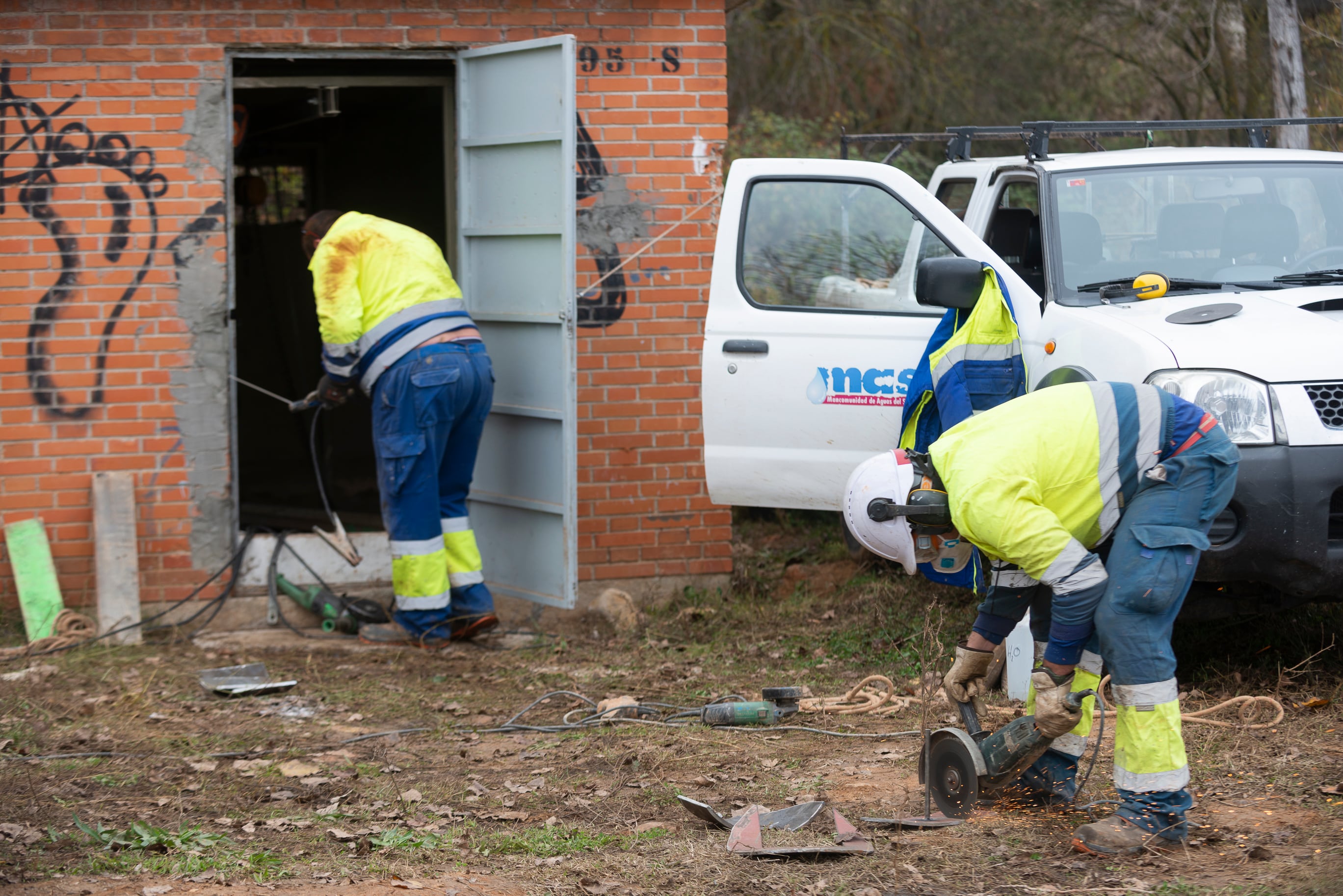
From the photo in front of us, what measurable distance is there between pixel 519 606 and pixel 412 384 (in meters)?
1.46

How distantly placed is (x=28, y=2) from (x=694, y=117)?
3.30 meters

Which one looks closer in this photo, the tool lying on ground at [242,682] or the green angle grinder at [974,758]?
the green angle grinder at [974,758]

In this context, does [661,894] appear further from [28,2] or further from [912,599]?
[28,2]

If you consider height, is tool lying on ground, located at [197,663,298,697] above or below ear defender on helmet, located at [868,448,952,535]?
below

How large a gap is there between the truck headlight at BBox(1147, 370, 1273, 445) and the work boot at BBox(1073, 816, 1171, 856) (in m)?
1.47

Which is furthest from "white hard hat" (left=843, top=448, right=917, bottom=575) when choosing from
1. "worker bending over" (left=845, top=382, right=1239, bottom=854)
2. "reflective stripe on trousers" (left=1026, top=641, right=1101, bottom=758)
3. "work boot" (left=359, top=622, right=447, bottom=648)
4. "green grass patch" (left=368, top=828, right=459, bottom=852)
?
"work boot" (left=359, top=622, right=447, bottom=648)

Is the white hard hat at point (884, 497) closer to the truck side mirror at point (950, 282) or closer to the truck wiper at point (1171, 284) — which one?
the truck side mirror at point (950, 282)

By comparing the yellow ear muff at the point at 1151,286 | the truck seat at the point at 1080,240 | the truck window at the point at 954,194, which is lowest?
the yellow ear muff at the point at 1151,286

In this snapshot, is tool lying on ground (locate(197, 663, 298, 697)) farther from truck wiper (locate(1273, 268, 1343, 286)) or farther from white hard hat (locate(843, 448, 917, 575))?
truck wiper (locate(1273, 268, 1343, 286))

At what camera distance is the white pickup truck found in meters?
4.48

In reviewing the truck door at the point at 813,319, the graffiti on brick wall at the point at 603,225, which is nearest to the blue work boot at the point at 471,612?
the truck door at the point at 813,319

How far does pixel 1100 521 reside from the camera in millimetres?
3791

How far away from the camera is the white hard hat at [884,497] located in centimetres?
370

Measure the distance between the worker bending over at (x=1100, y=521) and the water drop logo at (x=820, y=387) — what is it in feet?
6.02
